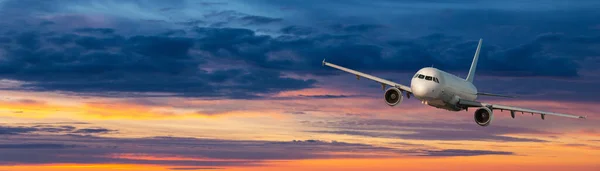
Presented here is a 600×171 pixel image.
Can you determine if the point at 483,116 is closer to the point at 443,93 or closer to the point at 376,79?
the point at 443,93

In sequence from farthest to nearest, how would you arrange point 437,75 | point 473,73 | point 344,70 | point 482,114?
point 473,73 < point 344,70 < point 482,114 < point 437,75

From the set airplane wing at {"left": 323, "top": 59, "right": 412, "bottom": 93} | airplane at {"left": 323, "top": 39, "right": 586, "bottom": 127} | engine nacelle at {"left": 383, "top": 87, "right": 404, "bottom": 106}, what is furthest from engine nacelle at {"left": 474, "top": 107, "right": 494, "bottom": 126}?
engine nacelle at {"left": 383, "top": 87, "right": 404, "bottom": 106}

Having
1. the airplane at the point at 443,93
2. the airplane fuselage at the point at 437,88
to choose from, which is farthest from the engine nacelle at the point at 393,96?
the airplane fuselage at the point at 437,88

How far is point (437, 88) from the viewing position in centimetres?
9881

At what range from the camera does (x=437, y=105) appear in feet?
338

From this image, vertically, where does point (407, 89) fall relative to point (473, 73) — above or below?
below

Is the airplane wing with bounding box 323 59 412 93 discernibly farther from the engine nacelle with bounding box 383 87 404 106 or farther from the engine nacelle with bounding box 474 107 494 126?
the engine nacelle with bounding box 474 107 494 126

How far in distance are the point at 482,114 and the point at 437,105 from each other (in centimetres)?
683

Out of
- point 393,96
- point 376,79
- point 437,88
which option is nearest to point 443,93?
point 437,88

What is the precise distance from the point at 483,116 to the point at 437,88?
34.8ft

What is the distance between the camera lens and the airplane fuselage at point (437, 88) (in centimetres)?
9794

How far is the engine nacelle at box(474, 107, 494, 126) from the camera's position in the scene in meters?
106

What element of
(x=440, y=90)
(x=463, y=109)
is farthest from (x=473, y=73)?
(x=440, y=90)

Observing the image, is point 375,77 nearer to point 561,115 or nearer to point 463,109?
point 463,109
